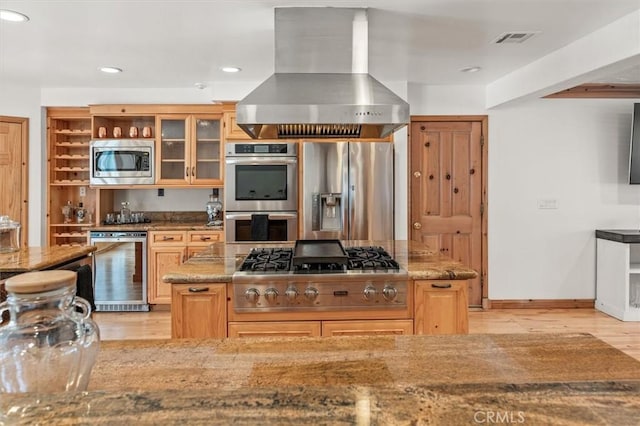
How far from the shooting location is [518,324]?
13.3 ft

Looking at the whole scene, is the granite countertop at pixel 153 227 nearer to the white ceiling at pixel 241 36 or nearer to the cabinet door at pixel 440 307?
the white ceiling at pixel 241 36

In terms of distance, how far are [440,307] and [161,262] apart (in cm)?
316

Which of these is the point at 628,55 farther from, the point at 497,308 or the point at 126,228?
the point at 126,228

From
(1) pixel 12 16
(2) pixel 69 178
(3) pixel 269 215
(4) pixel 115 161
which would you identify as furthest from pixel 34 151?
(3) pixel 269 215

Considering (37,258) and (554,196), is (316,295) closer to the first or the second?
(37,258)

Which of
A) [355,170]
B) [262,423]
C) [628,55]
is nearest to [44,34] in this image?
[355,170]

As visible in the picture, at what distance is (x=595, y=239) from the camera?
4.52 metres

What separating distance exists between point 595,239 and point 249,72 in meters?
3.97

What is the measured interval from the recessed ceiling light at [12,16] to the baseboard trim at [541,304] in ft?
15.1

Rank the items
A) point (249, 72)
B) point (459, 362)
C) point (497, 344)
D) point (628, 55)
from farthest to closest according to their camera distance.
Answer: point (249, 72) → point (628, 55) → point (497, 344) → point (459, 362)

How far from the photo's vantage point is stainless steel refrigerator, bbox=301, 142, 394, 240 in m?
4.00

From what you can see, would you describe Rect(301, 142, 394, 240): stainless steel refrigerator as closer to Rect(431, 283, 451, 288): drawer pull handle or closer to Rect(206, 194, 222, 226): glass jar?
Rect(206, 194, 222, 226): glass jar

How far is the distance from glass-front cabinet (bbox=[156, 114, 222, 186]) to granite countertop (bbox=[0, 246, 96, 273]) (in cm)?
173

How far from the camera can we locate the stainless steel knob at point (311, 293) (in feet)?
7.09
